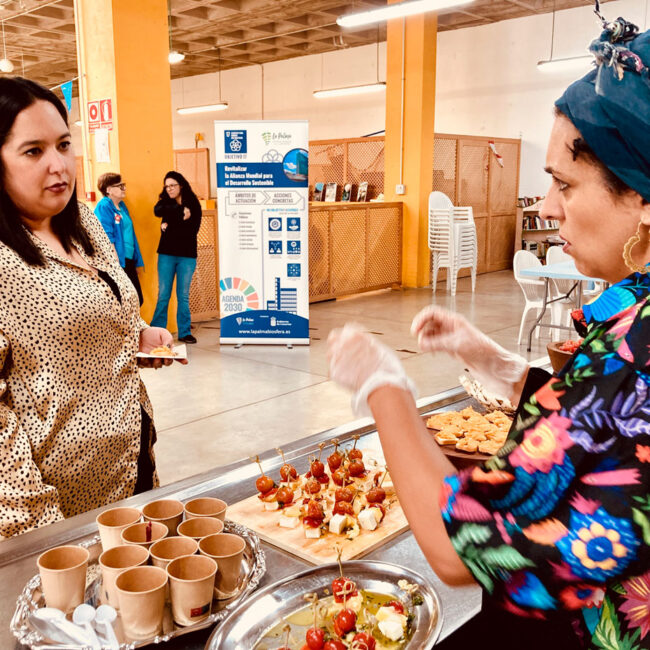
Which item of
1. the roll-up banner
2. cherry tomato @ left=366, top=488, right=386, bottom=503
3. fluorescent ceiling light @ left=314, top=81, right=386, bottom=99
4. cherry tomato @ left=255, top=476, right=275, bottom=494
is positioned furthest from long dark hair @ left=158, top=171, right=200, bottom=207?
fluorescent ceiling light @ left=314, top=81, right=386, bottom=99

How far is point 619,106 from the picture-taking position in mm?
755

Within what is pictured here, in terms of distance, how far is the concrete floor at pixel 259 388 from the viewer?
4.44m

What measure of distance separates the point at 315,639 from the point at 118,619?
0.31m

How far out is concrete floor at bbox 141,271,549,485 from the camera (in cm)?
444

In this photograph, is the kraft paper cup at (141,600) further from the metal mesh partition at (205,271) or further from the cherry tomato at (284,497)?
the metal mesh partition at (205,271)

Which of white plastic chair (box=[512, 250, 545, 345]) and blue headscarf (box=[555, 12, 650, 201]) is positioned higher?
blue headscarf (box=[555, 12, 650, 201])

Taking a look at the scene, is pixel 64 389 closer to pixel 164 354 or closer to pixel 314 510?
pixel 164 354

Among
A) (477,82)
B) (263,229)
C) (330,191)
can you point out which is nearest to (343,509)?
(263,229)

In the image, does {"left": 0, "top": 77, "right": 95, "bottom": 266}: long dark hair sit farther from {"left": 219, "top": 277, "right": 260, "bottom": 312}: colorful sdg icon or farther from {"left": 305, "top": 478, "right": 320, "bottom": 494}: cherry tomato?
{"left": 219, "top": 277, "right": 260, "bottom": 312}: colorful sdg icon

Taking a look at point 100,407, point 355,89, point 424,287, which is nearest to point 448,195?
point 424,287

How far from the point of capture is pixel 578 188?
866 millimetres

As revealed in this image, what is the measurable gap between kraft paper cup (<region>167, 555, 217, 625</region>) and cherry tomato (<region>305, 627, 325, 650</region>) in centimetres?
17

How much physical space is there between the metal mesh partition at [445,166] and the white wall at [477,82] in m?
1.65

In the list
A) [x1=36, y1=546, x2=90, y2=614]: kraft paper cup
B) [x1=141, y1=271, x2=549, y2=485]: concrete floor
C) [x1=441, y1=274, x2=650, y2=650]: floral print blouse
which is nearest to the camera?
[x1=441, y1=274, x2=650, y2=650]: floral print blouse
